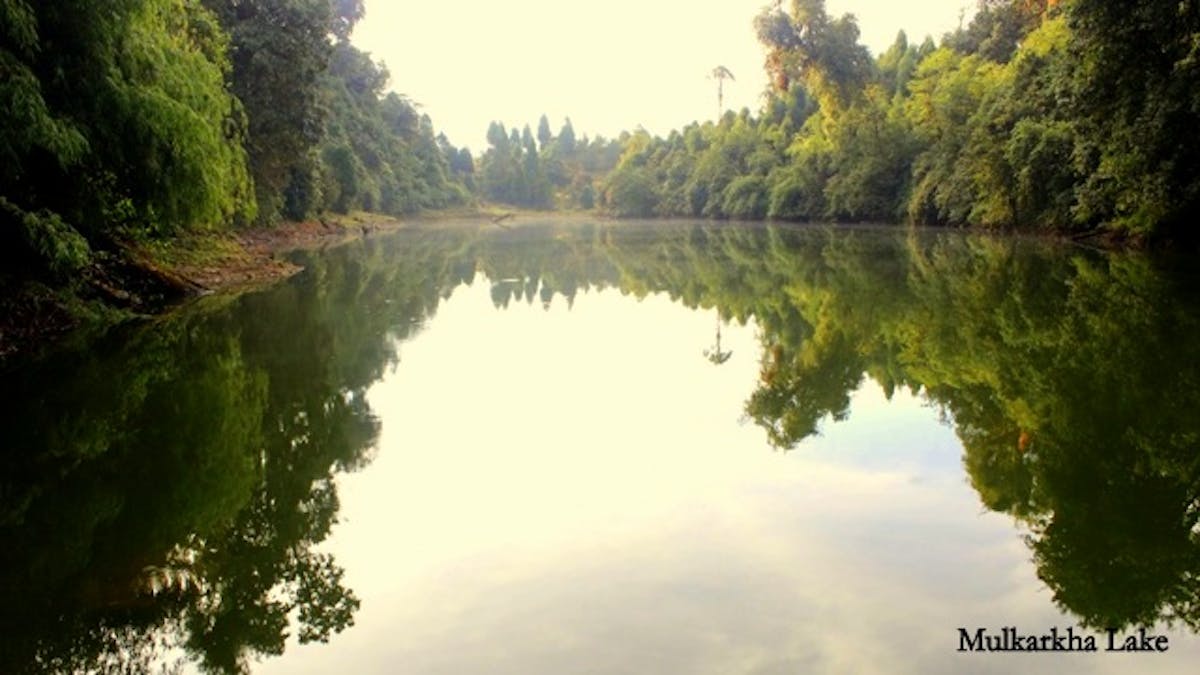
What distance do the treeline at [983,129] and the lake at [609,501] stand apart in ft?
33.9

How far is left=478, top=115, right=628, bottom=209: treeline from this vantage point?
148 m

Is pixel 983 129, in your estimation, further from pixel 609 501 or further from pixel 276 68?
pixel 609 501

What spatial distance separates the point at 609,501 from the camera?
6.82 metres

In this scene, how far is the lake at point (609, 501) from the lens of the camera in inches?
185

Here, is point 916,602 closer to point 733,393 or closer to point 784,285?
point 733,393

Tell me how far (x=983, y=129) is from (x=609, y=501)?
40.8 metres

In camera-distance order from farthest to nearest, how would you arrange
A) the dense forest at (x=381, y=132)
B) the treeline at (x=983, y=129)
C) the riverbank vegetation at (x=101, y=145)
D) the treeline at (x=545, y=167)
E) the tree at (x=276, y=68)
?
the treeline at (x=545, y=167) < the tree at (x=276, y=68) < the treeline at (x=983, y=129) < the dense forest at (x=381, y=132) < the riverbank vegetation at (x=101, y=145)

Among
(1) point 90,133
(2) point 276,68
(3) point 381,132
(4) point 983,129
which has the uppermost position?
(3) point 381,132

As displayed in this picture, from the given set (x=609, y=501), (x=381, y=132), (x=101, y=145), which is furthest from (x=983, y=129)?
(x=381, y=132)

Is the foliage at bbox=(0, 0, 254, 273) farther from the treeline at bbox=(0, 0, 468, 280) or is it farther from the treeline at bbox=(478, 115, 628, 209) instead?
the treeline at bbox=(478, 115, 628, 209)

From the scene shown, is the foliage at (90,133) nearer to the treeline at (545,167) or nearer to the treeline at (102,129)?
the treeline at (102,129)

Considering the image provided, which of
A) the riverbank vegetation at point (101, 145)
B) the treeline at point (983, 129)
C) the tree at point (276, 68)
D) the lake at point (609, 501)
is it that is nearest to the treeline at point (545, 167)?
the treeline at point (983, 129)

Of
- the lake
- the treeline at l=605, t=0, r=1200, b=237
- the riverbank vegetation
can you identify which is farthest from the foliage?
the treeline at l=605, t=0, r=1200, b=237

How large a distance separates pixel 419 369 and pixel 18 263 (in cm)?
638
